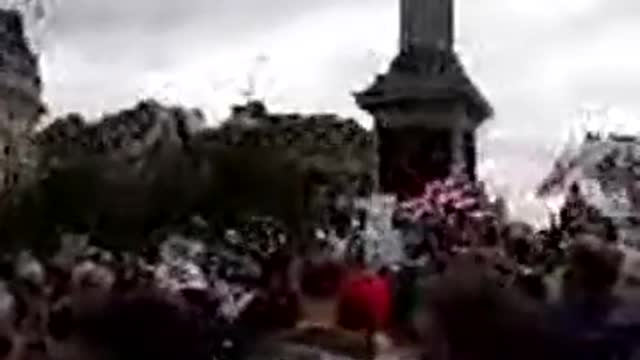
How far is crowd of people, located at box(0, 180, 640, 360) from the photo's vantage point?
6977 millimetres

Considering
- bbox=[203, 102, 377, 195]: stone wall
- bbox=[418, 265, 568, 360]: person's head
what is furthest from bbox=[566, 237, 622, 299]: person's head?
bbox=[203, 102, 377, 195]: stone wall

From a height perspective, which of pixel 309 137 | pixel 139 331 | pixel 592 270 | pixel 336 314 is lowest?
pixel 336 314

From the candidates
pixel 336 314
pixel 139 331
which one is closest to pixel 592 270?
pixel 139 331

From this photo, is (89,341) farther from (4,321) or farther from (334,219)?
(334,219)

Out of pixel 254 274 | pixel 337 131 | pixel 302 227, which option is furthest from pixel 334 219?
pixel 337 131

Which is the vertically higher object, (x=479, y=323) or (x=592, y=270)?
(x=592, y=270)

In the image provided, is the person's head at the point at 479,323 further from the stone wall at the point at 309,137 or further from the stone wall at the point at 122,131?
the stone wall at the point at 122,131

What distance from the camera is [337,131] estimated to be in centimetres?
10688

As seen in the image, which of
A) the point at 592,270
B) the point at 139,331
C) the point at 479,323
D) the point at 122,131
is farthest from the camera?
the point at 122,131

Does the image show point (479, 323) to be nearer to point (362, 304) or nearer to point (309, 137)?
point (362, 304)

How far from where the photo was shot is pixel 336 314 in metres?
13.4

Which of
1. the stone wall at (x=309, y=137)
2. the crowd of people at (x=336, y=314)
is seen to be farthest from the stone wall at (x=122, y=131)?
the crowd of people at (x=336, y=314)

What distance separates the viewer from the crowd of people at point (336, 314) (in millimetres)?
6977

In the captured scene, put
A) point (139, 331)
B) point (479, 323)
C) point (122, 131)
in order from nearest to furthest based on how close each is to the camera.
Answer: point (139, 331) → point (479, 323) → point (122, 131)
